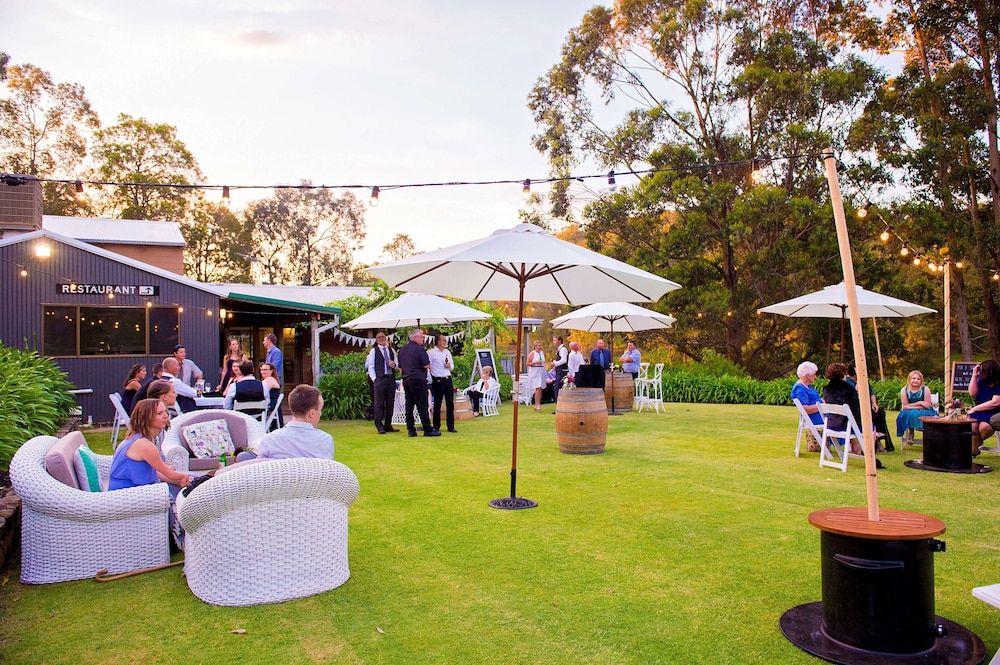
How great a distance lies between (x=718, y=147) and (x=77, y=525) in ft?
67.7

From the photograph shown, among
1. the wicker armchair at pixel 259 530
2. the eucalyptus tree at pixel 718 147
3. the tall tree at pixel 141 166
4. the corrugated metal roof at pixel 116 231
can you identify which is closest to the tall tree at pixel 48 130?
the tall tree at pixel 141 166

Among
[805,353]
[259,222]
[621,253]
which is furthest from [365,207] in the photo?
[805,353]

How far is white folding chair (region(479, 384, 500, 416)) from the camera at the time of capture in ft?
43.2

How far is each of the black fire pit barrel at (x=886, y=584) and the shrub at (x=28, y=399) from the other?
6611 mm

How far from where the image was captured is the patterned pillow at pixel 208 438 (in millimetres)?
5664

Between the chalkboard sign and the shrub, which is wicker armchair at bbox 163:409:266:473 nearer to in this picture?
the shrub

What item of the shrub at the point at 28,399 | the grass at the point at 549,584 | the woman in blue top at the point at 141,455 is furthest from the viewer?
the shrub at the point at 28,399

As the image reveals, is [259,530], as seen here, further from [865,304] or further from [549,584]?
[865,304]

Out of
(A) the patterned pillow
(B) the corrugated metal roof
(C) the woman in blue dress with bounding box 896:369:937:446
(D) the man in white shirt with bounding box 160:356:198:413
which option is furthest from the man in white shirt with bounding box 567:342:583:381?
(B) the corrugated metal roof

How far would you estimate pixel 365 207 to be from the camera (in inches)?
1655

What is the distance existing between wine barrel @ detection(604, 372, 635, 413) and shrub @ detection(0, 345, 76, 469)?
29.7ft

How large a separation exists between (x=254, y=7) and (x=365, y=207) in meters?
31.4

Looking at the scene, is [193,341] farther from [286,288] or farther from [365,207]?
[365,207]

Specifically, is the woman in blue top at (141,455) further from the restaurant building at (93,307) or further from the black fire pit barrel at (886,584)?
the restaurant building at (93,307)
